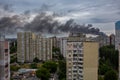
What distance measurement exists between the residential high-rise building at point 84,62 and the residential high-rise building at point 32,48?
378 inches

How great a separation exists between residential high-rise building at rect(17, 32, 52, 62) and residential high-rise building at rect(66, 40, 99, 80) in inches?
378

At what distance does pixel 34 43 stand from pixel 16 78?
610 cm

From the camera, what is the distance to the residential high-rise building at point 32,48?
1558 cm

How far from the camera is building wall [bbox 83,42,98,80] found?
5.89 metres

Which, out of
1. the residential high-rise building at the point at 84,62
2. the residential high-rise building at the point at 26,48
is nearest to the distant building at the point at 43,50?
the residential high-rise building at the point at 26,48

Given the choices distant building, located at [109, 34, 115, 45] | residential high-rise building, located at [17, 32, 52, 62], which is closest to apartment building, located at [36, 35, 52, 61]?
residential high-rise building, located at [17, 32, 52, 62]

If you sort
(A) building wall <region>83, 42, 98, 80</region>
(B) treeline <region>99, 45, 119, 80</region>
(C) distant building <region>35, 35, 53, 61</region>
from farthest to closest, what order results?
(C) distant building <region>35, 35, 53, 61</region>, (B) treeline <region>99, 45, 119, 80</region>, (A) building wall <region>83, 42, 98, 80</region>

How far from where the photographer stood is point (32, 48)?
15625 mm

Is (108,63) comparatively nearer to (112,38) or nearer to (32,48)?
(32,48)

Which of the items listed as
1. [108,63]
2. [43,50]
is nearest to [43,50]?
[43,50]

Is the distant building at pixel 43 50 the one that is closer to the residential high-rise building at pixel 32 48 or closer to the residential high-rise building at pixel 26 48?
the residential high-rise building at pixel 32 48

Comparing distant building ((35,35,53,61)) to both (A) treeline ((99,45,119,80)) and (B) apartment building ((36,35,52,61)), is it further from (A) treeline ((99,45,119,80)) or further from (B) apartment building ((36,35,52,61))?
(A) treeline ((99,45,119,80))

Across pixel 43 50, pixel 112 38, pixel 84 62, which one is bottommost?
pixel 43 50

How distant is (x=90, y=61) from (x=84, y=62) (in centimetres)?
14
